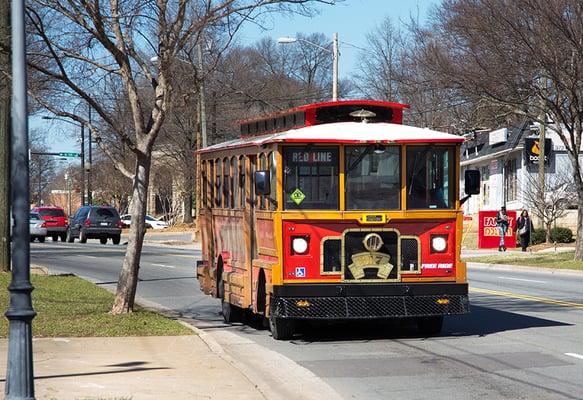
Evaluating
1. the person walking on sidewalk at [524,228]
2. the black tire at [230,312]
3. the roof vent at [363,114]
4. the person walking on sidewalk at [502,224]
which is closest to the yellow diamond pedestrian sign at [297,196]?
the roof vent at [363,114]

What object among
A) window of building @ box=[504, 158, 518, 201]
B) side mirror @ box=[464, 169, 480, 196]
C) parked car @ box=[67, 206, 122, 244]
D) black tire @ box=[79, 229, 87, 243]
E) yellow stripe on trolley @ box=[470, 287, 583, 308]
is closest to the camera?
side mirror @ box=[464, 169, 480, 196]

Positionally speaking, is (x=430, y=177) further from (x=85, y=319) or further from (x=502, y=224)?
(x=502, y=224)

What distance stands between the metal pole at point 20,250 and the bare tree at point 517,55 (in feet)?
68.9

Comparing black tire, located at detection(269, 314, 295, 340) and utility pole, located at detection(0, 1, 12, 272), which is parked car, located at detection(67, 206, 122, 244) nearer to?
utility pole, located at detection(0, 1, 12, 272)

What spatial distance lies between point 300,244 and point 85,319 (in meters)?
3.55

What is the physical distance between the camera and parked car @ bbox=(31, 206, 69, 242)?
5416 cm

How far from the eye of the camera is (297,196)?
1338 centimetres

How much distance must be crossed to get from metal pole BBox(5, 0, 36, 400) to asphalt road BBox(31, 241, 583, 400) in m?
3.29

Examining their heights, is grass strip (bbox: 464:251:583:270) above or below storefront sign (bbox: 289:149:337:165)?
below

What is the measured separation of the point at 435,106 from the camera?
46.9 meters

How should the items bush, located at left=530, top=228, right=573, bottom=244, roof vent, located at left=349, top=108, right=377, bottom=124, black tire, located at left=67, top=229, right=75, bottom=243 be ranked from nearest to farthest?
roof vent, located at left=349, top=108, right=377, bottom=124 → bush, located at left=530, top=228, right=573, bottom=244 → black tire, located at left=67, top=229, right=75, bottom=243

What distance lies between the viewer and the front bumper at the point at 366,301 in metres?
13.0

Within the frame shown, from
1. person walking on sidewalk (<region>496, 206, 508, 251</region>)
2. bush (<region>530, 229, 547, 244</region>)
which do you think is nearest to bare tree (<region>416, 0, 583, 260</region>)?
person walking on sidewalk (<region>496, 206, 508, 251</region>)

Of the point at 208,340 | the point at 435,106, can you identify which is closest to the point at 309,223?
the point at 208,340
